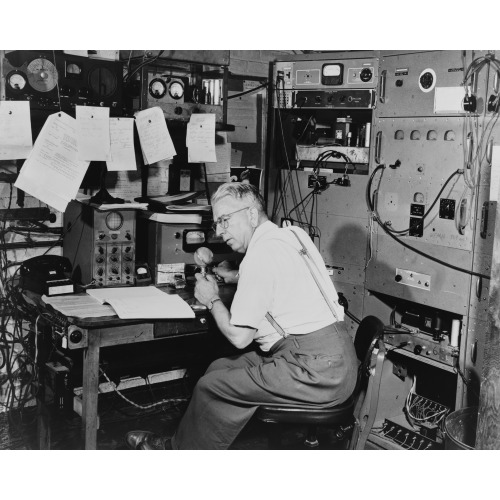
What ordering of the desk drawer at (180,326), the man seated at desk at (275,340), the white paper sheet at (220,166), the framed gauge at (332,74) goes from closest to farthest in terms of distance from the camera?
1. the man seated at desk at (275,340)
2. the desk drawer at (180,326)
3. the framed gauge at (332,74)
4. the white paper sheet at (220,166)

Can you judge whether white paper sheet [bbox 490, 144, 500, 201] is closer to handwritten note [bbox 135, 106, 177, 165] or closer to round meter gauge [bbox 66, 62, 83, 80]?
handwritten note [bbox 135, 106, 177, 165]

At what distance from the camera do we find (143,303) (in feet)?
9.36

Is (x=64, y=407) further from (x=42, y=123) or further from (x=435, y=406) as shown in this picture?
(x=435, y=406)

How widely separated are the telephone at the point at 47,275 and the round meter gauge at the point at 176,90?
96 cm

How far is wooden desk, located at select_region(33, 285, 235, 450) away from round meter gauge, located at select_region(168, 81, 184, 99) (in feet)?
3.76

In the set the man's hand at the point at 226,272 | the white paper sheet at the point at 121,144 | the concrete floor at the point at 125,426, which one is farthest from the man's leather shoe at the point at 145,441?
the white paper sheet at the point at 121,144

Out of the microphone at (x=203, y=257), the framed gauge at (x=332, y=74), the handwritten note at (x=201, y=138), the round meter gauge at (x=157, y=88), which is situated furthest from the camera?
the framed gauge at (x=332, y=74)

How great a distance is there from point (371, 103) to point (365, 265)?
87 centimetres

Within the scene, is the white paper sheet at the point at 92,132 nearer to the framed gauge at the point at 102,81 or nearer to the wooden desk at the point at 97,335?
the framed gauge at the point at 102,81

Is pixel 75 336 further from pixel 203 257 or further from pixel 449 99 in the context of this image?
pixel 449 99

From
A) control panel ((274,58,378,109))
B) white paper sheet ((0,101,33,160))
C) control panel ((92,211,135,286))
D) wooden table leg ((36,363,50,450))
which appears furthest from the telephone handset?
control panel ((274,58,378,109))

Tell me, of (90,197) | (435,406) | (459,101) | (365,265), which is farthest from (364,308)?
(90,197)

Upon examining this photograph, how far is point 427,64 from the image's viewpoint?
3297 millimetres

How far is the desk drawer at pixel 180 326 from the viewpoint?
9.15ft
